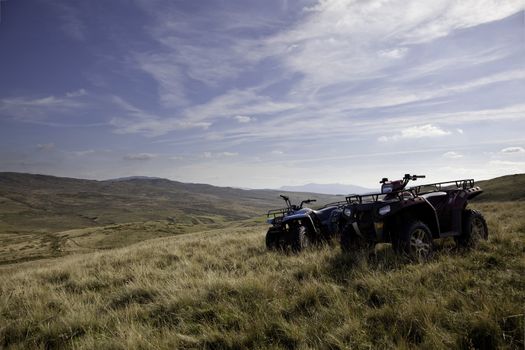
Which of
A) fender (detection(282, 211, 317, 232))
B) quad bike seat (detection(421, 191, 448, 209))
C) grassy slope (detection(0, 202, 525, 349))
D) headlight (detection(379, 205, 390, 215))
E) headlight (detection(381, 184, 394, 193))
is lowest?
grassy slope (detection(0, 202, 525, 349))

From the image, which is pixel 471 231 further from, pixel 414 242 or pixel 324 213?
pixel 324 213

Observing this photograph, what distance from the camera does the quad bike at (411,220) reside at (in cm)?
657

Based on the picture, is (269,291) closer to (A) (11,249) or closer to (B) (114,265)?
(B) (114,265)

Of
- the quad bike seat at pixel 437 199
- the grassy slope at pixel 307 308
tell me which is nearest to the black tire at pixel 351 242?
the grassy slope at pixel 307 308

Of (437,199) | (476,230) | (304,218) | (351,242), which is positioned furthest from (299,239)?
(476,230)

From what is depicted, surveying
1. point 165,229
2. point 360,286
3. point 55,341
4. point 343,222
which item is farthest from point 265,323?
point 165,229

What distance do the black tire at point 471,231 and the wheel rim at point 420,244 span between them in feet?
4.14

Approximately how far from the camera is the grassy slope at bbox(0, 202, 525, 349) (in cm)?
350

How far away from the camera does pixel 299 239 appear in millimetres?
9508

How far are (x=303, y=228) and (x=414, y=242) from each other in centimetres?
376

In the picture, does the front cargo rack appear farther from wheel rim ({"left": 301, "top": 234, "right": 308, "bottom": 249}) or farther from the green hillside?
the green hillside

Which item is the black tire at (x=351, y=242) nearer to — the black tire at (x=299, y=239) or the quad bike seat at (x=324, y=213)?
the black tire at (x=299, y=239)

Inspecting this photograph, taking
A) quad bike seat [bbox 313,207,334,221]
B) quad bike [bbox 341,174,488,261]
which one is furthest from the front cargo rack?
quad bike seat [bbox 313,207,334,221]

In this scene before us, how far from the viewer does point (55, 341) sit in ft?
15.0
